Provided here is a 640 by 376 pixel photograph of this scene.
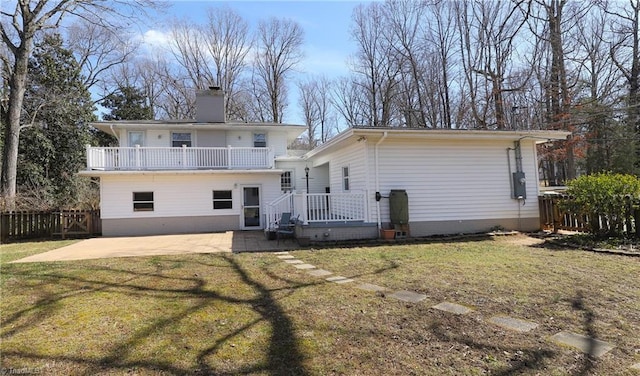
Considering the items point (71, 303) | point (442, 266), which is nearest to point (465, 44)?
point (442, 266)

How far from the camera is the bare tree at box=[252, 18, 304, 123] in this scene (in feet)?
101

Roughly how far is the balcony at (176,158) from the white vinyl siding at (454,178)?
6471 mm

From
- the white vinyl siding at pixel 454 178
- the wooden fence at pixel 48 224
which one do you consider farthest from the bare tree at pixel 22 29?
the white vinyl siding at pixel 454 178

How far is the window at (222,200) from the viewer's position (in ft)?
47.9

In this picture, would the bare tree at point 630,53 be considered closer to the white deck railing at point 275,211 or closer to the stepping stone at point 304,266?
the white deck railing at point 275,211

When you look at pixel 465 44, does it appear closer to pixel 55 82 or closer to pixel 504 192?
pixel 504 192

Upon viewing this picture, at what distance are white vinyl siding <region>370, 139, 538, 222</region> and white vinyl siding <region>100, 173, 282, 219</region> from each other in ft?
21.1

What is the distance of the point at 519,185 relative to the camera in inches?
429

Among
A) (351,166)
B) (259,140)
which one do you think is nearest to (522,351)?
(351,166)

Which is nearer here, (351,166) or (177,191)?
(351,166)

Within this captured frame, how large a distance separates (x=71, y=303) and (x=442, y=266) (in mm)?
6048

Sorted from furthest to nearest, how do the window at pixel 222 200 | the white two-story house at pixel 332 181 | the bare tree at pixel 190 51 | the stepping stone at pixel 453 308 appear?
the bare tree at pixel 190 51 < the window at pixel 222 200 < the white two-story house at pixel 332 181 < the stepping stone at pixel 453 308

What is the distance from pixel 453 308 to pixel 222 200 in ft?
39.6

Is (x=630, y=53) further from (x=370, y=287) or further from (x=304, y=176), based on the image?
(x=370, y=287)
